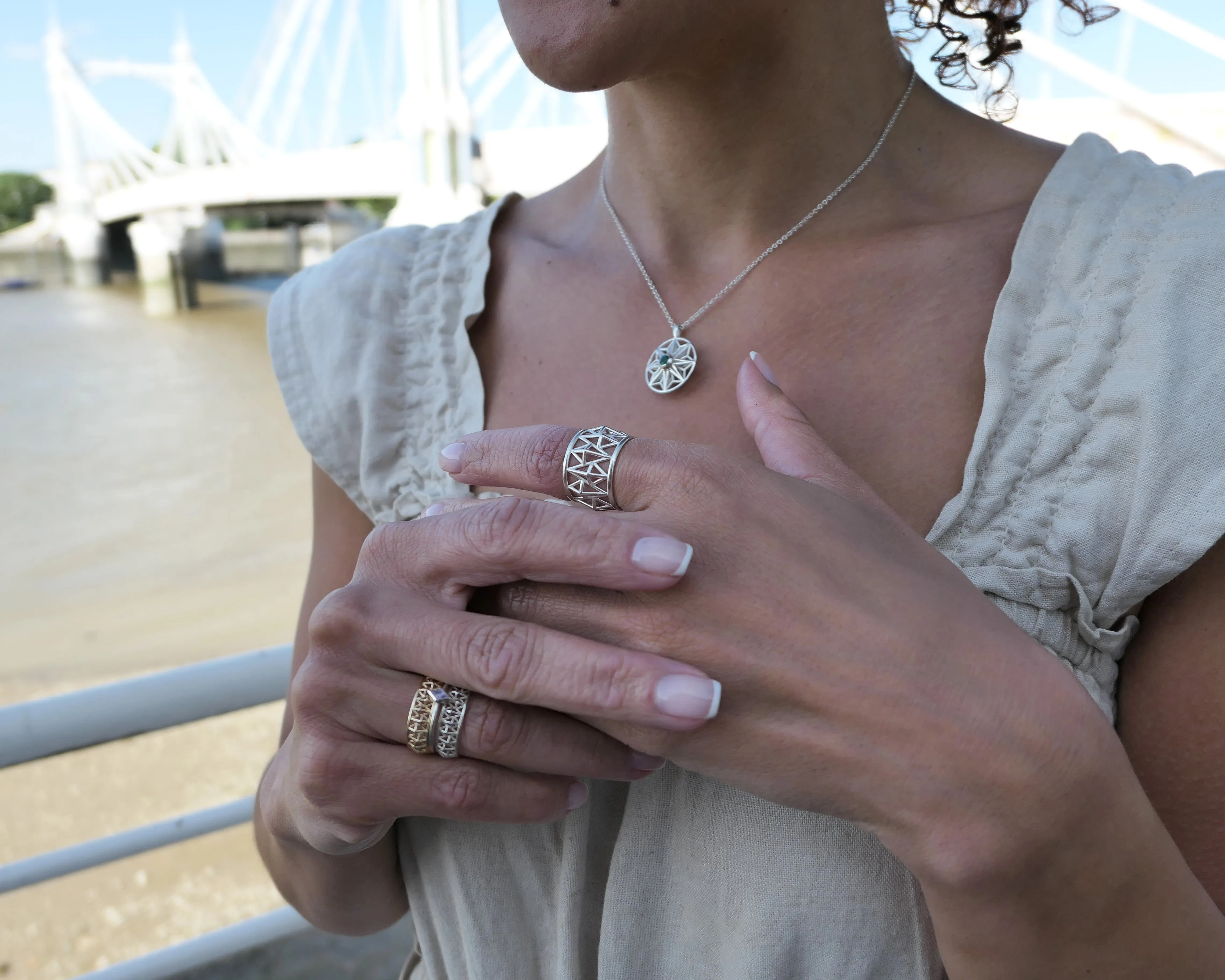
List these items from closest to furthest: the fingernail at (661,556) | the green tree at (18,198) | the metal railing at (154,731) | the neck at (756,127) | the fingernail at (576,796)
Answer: the fingernail at (661,556), the fingernail at (576,796), the neck at (756,127), the metal railing at (154,731), the green tree at (18,198)

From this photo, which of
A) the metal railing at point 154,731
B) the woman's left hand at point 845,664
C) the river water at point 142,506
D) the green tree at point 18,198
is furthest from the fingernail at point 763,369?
the green tree at point 18,198

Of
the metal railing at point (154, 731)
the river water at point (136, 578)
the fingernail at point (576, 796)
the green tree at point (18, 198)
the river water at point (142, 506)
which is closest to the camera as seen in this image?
the fingernail at point (576, 796)

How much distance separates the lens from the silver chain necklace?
2.10ft

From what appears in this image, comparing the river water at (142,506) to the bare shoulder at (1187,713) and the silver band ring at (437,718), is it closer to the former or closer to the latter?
the silver band ring at (437,718)

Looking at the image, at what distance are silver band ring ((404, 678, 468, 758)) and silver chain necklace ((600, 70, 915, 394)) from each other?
27 centimetres

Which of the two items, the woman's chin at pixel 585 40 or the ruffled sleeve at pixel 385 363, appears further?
the ruffled sleeve at pixel 385 363

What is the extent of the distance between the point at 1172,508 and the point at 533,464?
324 mm

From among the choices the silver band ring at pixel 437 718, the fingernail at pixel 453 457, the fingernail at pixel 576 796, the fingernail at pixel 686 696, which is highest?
the fingernail at pixel 453 457

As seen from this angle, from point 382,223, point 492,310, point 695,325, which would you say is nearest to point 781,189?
point 695,325

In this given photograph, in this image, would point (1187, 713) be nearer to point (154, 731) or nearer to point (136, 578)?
point (154, 731)

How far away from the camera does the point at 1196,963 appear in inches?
18.0

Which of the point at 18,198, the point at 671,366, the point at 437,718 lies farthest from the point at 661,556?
the point at 18,198

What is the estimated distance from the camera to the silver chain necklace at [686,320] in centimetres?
Answer: 64

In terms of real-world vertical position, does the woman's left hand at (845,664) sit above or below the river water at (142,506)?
above
